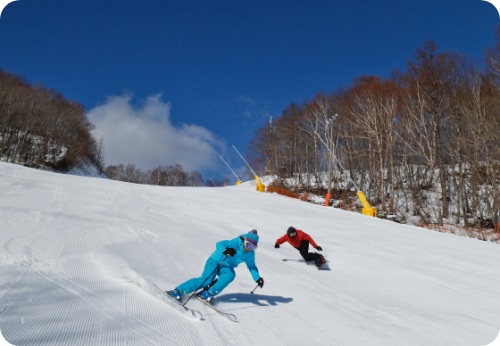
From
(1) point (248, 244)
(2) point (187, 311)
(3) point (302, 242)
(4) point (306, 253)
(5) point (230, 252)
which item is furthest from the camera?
(3) point (302, 242)

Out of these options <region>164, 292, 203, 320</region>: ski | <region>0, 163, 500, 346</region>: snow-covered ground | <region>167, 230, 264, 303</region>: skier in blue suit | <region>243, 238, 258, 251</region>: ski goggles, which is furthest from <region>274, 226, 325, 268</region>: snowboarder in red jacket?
<region>164, 292, 203, 320</region>: ski

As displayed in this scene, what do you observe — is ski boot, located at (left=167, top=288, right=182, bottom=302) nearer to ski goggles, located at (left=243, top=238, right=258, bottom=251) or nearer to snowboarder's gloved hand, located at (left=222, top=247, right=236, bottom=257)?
snowboarder's gloved hand, located at (left=222, top=247, right=236, bottom=257)

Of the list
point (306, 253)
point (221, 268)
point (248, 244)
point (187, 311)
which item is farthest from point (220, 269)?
point (306, 253)

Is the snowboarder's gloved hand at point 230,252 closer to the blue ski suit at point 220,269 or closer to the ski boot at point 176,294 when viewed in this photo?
the blue ski suit at point 220,269

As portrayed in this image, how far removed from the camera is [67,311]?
10.2ft

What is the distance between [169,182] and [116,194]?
56494 mm

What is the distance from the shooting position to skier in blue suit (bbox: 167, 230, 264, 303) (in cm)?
421

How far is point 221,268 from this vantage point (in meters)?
4.56

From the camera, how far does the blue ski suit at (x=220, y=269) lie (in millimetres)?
4250

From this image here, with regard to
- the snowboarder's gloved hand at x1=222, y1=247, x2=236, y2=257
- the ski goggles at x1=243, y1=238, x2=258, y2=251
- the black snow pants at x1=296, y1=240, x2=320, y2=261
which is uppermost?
the ski goggles at x1=243, y1=238, x2=258, y2=251

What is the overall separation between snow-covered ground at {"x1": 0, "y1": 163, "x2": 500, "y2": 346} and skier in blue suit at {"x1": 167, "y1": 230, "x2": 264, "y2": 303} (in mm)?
197

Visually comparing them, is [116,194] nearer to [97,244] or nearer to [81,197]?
[81,197]

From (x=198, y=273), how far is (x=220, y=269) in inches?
44.4

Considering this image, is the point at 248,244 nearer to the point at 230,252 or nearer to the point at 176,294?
the point at 230,252
